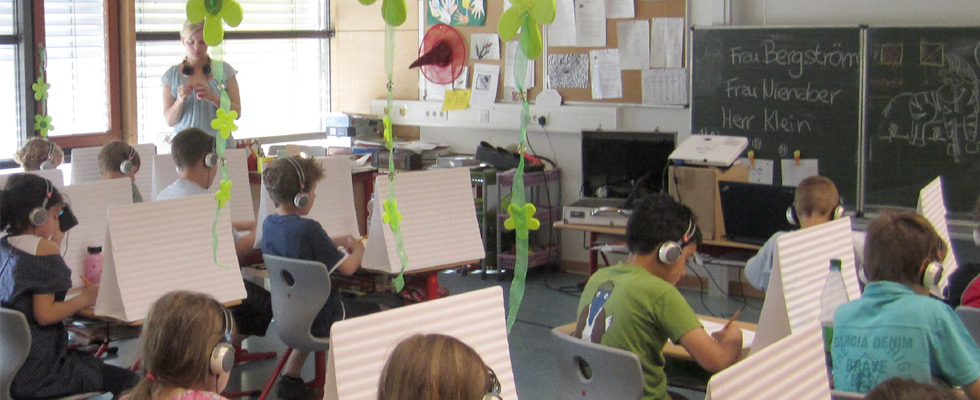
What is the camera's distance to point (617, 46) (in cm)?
607

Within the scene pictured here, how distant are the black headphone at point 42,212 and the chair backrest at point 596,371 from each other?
1616mm

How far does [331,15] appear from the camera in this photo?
760cm

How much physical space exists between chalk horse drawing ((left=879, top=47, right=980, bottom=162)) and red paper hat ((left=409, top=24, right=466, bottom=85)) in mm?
2854

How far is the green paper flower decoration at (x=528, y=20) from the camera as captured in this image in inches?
66.9

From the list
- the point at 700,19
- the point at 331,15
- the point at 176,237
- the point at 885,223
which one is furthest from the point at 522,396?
the point at 331,15

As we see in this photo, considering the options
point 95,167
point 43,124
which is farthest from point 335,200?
point 43,124

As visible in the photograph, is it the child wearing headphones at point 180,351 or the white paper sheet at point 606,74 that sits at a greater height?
the white paper sheet at point 606,74

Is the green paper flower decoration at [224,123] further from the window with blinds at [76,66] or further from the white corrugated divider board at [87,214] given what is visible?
the window with blinds at [76,66]

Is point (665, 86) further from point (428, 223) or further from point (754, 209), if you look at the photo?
point (428, 223)

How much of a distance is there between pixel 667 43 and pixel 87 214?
139 inches

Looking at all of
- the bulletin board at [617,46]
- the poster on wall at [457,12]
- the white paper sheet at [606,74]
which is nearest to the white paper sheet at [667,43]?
the bulletin board at [617,46]

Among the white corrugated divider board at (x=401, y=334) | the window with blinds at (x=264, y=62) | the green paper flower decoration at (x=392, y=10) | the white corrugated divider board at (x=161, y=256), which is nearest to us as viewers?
the green paper flower decoration at (x=392, y=10)

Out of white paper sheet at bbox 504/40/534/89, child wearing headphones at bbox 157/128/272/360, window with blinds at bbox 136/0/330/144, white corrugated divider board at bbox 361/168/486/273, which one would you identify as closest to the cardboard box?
white corrugated divider board at bbox 361/168/486/273

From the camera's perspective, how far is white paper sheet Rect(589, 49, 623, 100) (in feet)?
20.0
